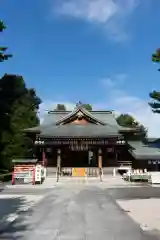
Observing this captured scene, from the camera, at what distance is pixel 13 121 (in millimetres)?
45938

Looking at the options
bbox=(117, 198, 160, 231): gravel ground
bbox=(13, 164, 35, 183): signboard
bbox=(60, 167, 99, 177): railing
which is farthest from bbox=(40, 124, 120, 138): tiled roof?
bbox=(117, 198, 160, 231): gravel ground

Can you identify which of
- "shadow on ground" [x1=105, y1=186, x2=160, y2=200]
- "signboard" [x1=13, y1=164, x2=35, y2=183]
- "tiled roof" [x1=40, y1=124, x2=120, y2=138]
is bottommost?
"shadow on ground" [x1=105, y1=186, x2=160, y2=200]

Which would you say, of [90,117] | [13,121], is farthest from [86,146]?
[13,121]

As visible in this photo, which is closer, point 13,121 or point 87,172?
point 87,172

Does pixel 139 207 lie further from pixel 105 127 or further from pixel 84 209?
pixel 105 127

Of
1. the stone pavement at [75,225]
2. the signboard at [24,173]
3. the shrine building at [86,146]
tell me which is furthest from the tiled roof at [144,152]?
the stone pavement at [75,225]

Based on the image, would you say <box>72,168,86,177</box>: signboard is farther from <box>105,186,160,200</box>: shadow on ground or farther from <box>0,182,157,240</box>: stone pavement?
<box>0,182,157,240</box>: stone pavement

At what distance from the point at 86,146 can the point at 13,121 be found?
974 cm

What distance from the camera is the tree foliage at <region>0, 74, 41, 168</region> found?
4284cm

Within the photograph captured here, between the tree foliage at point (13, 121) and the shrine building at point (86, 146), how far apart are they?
1571 millimetres

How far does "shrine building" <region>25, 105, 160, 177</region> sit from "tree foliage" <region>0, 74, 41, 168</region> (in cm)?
157

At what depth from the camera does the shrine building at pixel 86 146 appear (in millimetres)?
43406

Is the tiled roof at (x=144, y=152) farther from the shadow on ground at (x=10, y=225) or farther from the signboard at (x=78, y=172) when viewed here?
the shadow on ground at (x=10, y=225)

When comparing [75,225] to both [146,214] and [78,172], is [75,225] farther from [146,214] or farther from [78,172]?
[78,172]
